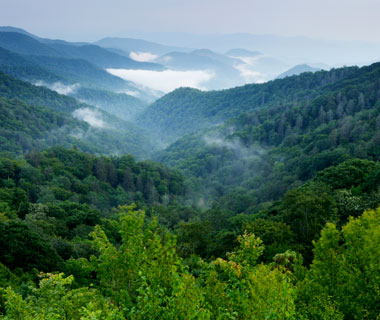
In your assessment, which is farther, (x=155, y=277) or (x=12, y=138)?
(x=12, y=138)

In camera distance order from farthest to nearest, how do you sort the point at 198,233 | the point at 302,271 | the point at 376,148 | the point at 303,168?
the point at 303,168 < the point at 376,148 < the point at 198,233 < the point at 302,271

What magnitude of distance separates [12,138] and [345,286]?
560 feet

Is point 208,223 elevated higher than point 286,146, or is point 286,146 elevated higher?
point 286,146

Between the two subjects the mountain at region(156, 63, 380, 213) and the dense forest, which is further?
the mountain at region(156, 63, 380, 213)

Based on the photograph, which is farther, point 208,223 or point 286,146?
point 286,146

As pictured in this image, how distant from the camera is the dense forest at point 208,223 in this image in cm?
1173

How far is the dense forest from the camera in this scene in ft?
38.5

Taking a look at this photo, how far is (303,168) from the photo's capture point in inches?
3575

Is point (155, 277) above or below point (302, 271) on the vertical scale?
above

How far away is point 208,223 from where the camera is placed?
159ft

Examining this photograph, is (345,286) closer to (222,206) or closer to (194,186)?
(222,206)

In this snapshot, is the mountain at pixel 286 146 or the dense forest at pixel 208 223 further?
the mountain at pixel 286 146

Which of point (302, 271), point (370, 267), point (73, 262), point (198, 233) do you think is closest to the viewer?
point (370, 267)

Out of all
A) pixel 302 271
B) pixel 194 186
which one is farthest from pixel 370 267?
pixel 194 186
